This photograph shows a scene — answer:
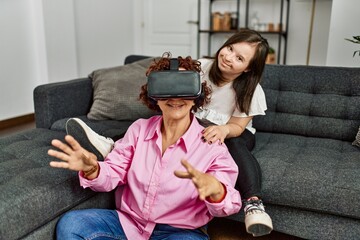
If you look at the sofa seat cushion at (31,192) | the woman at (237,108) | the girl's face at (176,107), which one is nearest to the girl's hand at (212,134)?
the woman at (237,108)

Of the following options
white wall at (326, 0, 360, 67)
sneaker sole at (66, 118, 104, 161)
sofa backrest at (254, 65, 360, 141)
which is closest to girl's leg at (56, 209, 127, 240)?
sneaker sole at (66, 118, 104, 161)

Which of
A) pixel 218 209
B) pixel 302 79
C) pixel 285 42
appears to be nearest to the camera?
pixel 218 209

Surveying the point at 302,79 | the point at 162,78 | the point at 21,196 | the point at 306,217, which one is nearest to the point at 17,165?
the point at 21,196

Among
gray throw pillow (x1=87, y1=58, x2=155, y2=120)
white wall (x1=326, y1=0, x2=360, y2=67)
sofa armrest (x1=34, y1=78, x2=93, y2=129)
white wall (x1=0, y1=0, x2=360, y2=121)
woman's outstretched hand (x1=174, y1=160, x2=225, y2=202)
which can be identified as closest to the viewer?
woman's outstretched hand (x1=174, y1=160, x2=225, y2=202)

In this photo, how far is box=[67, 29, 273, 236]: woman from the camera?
1.37 m

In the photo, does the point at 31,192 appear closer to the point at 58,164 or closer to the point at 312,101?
the point at 58,164

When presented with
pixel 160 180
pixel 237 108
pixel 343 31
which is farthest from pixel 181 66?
pixel 343 31

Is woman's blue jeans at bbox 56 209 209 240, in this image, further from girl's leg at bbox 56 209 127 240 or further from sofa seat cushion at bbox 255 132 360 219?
sofa seat cushion at bbox 255 132 360 219

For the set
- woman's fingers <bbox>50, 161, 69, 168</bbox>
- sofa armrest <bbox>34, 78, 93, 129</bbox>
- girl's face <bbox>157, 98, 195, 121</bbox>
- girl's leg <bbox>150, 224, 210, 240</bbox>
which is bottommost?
girl's leg <bbox>150, 224, 210, 240</bbox>

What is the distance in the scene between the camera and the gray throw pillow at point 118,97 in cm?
208

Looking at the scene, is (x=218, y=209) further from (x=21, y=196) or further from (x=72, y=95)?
(x=72, y=95)

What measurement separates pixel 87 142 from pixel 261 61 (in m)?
0.81

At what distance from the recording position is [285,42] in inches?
168

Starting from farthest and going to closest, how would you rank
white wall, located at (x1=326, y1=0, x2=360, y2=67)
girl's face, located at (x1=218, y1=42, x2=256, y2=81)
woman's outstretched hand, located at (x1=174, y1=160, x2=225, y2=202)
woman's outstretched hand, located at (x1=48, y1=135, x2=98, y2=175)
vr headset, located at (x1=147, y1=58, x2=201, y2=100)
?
1. white wall, located at (x1=326, y1=0, x2=360, y2=67)
2. girl's face, located at (x1=218, y1=42, x2=256, y2=81)
3. vr headset, located at (x1=147, y1=58, x2=201, y2=100)
4. woman's outstretched hand, located at (x1=48, y1=135, x2=98, y2=175)
5. woman's outstretched hand, located at (x1=174, y1=160, x2=225, y2=202)
